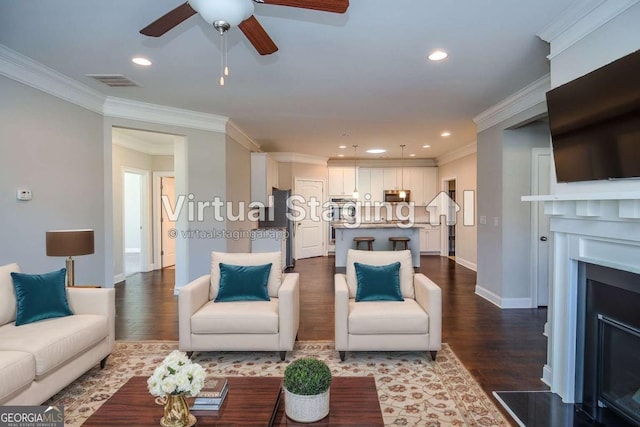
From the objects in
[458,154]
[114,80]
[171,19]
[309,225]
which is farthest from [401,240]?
[171,19]

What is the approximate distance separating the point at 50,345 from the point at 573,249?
3.51 metres

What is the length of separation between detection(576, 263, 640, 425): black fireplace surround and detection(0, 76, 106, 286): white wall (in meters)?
4.72

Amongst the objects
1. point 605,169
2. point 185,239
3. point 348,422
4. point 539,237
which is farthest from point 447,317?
point 185,239

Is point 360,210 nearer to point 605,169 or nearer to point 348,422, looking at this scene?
point 605,169

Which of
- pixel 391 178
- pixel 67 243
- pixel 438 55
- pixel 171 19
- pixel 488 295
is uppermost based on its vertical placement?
pixel 438 55

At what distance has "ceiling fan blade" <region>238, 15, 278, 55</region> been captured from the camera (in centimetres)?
190

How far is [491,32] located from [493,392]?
8.84 ft

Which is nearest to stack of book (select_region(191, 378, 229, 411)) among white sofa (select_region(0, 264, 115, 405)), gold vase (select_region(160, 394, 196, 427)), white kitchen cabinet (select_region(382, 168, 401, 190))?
gold vase (select_region(160, 394, 196, 427))

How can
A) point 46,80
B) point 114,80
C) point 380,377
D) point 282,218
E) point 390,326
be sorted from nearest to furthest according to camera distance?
point 380,377 < point 390,326 < point 46,80 < point 114,80 < point 282,218

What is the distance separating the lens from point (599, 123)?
2.07m

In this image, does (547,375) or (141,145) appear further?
(141,145)

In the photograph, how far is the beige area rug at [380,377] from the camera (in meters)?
2.26

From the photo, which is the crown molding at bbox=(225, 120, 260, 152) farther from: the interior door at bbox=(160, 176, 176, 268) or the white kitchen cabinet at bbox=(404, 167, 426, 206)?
the white kitchen cabinet at bbox=(404, 167, 426, 206)

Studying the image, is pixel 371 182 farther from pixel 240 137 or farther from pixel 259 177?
pixel 240 137
